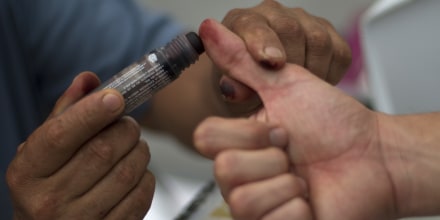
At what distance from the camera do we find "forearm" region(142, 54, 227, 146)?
753 millimetres

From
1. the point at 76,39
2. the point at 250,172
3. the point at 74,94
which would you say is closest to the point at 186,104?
the point at 76,39

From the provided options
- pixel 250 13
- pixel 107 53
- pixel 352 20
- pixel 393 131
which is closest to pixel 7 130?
pixel 107 53

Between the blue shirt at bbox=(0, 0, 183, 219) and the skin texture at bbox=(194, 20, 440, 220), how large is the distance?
34 cm

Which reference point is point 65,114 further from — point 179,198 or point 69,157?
point 179,198

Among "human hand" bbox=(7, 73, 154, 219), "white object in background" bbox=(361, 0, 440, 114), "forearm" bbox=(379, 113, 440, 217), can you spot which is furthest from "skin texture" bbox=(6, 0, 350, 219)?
"white object in background" bbox=(361, 0, 440, 114)

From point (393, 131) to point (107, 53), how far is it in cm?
46

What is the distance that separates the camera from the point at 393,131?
535mm

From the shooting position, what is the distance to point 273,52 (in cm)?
50

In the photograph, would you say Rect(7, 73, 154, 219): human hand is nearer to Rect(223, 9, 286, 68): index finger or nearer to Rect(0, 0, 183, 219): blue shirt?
Rect(223, 9, 286, 68): index finger

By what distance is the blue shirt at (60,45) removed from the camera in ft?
2.51

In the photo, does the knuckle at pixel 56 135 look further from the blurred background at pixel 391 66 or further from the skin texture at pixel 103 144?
the blurred background at pixel 391 66

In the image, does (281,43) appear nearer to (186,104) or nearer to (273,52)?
(273,52)

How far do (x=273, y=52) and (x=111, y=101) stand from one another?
160 millimetres

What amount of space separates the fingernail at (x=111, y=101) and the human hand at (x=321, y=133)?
102mm
